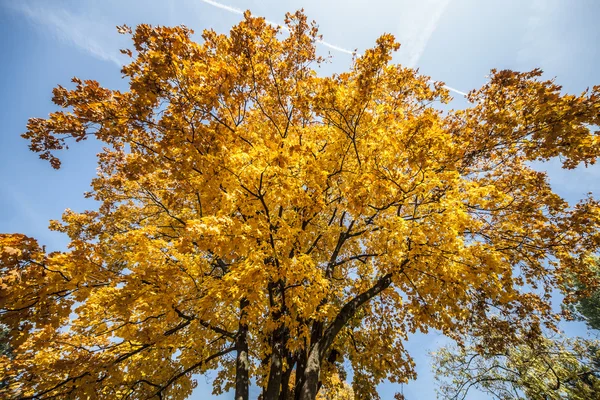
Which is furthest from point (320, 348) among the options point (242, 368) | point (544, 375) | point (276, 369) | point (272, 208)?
point (544, 375)

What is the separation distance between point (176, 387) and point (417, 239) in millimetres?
7557

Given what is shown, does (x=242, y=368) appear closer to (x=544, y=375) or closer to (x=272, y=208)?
(x=272, y=208)

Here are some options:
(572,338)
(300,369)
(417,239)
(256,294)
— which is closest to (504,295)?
(417,239)

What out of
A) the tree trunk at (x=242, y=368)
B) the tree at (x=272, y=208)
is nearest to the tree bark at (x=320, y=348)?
the tree at (x=272, y=208)

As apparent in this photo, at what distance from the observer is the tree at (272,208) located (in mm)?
3902

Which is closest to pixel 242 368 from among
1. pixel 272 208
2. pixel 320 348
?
pixel 320 348

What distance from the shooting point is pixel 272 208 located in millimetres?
5242

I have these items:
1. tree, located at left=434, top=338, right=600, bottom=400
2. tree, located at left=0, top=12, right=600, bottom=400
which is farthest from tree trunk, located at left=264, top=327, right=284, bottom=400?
tree, located at left=434, top=338, right=600, bottom=400

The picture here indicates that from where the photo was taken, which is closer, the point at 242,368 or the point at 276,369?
the point at 276,369

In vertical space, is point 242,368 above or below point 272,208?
below

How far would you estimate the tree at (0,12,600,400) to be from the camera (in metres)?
3.90

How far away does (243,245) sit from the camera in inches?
149

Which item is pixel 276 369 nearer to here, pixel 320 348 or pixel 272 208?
pixel 320 348

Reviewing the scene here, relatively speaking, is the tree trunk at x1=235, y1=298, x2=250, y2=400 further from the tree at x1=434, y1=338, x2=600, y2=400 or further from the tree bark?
the tree at x1=434, y1=338, x2=600, y2=400
